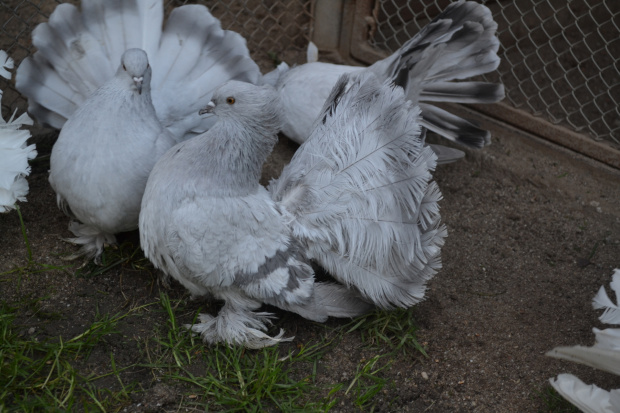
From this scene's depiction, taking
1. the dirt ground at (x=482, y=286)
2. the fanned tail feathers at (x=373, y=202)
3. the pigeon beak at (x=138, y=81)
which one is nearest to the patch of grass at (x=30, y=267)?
the dirt ground at (x=482, y=286)

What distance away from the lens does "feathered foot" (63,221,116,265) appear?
296 centimetres

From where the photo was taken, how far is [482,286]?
3057mm

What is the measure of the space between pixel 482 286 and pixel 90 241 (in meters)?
1.79

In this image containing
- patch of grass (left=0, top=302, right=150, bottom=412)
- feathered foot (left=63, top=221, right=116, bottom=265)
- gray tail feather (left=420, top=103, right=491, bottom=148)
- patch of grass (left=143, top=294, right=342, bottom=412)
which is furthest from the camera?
gray tail feather (left=420, top=103, right=491, bottom=148)

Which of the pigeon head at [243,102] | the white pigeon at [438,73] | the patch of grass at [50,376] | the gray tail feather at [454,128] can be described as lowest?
the patch of grass at [50,376]

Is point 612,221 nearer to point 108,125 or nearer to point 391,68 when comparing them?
point 391,68

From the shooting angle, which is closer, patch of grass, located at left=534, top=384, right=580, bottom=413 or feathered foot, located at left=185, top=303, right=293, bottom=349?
patch of grass, located at left=534, top=384, right=580, bottom=413

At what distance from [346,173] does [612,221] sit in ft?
5.58

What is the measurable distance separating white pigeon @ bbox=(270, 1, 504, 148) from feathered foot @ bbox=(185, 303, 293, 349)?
3.90ft

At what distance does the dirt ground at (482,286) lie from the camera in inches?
102

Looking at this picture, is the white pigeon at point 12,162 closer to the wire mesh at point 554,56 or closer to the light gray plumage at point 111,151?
the light gray plumage at point 111,151

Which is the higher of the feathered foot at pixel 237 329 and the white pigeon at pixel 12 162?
the white pigeon at pixel 12 162

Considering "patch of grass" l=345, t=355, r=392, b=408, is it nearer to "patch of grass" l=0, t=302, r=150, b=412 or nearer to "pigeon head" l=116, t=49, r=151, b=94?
"patch of grass" l=0, t=302, r=150, b=412

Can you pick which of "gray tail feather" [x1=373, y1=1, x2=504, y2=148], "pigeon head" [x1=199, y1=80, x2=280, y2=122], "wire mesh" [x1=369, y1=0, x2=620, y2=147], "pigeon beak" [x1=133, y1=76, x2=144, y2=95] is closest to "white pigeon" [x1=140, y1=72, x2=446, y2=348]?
"pigeon head" [x1=199, y1=80, x2=280, y2=122]
